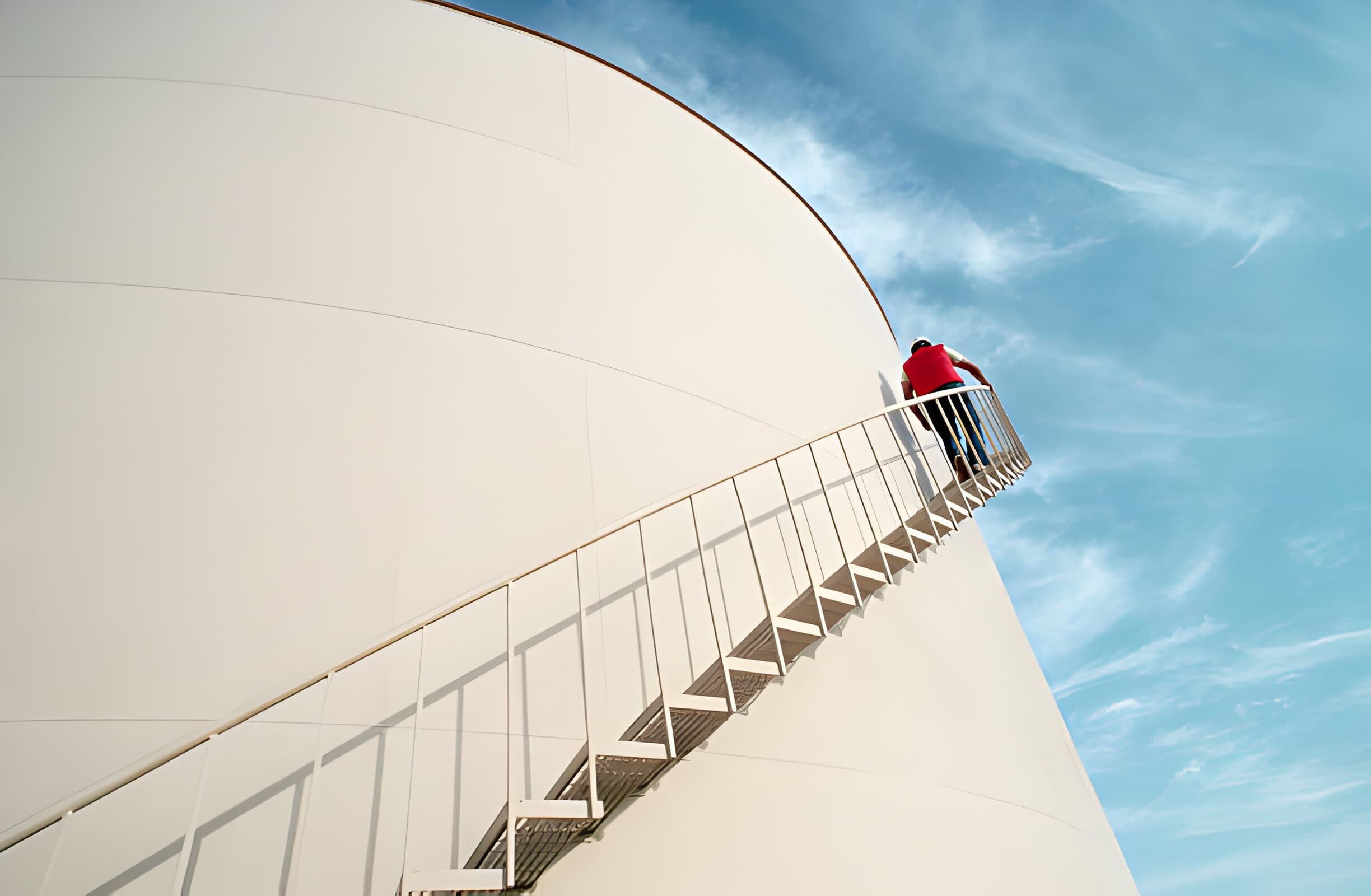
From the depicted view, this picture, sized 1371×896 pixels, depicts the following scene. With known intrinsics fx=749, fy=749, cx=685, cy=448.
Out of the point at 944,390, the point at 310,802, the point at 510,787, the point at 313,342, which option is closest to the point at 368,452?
the point at 313,342

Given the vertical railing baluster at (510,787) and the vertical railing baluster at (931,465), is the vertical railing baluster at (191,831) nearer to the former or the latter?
the vertical railing baluster at (510,787)

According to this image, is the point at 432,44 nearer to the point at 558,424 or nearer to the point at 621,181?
the point at 621,181

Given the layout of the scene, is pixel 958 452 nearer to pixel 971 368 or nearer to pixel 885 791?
pixel 971 368

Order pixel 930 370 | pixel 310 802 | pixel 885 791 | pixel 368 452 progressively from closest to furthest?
pixel 310 802 < pixel 368 452 < pixel 885 791 < pixel 930 370

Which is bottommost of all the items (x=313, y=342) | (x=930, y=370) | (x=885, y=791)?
(x=885, y=791)

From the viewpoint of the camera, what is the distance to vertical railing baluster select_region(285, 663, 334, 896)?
2820mm

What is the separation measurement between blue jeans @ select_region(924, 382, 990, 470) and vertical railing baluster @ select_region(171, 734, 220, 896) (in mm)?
4960

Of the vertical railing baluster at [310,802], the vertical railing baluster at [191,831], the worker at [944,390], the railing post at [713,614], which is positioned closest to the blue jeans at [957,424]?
the worker at [944,390]

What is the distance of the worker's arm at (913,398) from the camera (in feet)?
23.2

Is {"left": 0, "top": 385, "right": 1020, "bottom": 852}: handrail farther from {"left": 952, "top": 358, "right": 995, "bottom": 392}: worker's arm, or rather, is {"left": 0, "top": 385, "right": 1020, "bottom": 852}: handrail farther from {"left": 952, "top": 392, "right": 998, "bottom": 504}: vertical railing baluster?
{"left": 952, "top": 358, "right": 995, "bottom": 392}: worker's arm

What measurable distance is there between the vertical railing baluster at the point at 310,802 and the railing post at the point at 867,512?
239cm

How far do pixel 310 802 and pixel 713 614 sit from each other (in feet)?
5.91

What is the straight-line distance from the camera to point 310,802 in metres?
2.95

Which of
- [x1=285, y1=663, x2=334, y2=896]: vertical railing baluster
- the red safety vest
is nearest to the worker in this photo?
the red safety vest
